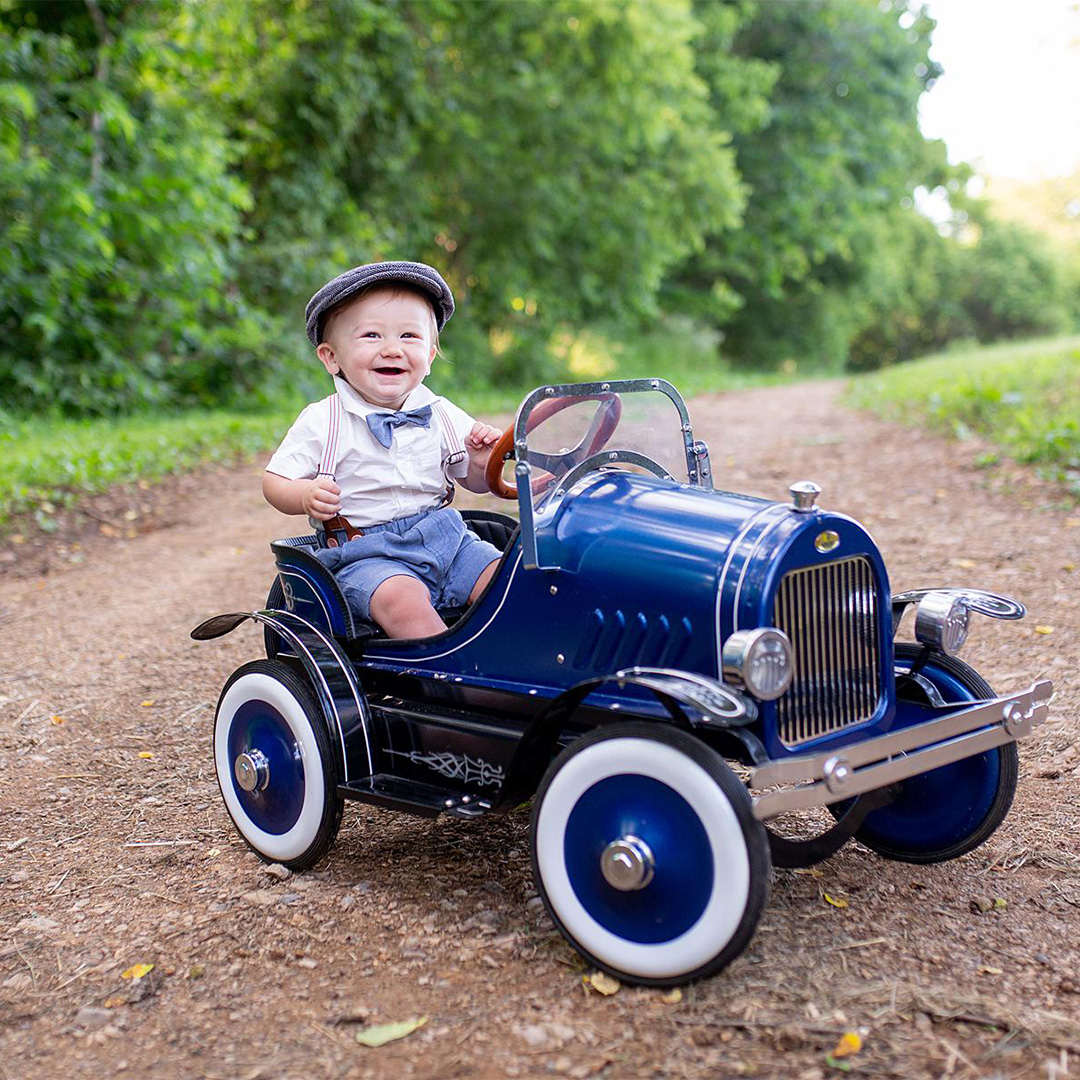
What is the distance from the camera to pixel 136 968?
8.46ft

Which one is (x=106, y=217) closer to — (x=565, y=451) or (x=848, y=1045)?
(x=565, y=451)

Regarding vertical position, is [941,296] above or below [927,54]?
below

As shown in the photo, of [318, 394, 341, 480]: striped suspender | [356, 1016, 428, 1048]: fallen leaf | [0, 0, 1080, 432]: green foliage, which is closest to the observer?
[356, 1016, 428, 1048]: fallen leaf

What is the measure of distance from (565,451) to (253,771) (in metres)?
1.22

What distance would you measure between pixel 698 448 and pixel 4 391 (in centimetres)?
935

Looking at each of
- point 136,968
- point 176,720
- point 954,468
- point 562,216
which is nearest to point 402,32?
point 562,216

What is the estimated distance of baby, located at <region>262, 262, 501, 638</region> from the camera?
3143mm

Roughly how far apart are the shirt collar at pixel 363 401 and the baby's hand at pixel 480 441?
0.53 feet

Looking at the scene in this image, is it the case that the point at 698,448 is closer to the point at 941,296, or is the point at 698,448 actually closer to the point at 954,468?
the point at 954,468

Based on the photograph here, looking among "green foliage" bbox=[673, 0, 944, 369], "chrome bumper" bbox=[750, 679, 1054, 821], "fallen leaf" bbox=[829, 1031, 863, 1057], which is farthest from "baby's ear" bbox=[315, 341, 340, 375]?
"green foliage" bbox=[673, 0, 944, 369]

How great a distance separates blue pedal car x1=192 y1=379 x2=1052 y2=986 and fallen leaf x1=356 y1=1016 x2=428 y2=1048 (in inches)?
15.2

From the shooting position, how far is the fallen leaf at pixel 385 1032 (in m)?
2.24

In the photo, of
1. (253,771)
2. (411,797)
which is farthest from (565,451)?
(253,771)

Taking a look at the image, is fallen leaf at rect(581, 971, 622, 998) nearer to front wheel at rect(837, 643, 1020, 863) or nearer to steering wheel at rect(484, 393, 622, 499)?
front wheel at rect(837, 643, 1020, 863)
